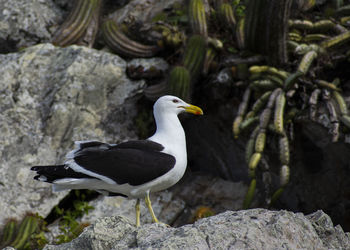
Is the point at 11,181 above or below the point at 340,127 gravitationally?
below

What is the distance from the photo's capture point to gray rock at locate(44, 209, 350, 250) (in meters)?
3.05

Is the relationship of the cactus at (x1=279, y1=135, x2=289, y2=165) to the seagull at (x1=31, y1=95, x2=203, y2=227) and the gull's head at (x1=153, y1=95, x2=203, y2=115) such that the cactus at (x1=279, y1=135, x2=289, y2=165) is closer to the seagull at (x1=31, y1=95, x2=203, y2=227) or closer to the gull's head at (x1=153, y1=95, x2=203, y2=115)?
the gull's head at (x1=153, y1=95, x2=203, y2=115)

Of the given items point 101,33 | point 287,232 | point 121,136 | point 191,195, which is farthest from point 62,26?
point 287,232

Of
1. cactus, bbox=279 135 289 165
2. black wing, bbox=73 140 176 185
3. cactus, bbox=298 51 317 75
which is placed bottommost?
cactus, bbox=279 135 289 165

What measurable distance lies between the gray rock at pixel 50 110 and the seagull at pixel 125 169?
2.26 meters

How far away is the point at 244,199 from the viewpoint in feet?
22.6

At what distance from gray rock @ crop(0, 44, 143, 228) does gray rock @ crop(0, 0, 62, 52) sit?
718 millimetres

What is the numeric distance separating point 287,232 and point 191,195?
14.0 ft

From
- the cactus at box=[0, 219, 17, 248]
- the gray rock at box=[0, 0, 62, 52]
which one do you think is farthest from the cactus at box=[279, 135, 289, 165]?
the gray rock at box=[0, 0, 62, 52]

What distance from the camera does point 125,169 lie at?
4652 mm

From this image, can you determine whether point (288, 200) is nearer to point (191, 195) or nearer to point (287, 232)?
point (191, 195)

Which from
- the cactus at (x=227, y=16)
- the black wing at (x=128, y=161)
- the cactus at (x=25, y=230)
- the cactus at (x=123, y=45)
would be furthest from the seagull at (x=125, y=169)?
the cactus at (x=227, y=16)

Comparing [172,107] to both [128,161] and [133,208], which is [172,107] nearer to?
[128,161]

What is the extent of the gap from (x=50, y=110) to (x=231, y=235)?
487 centimetres
